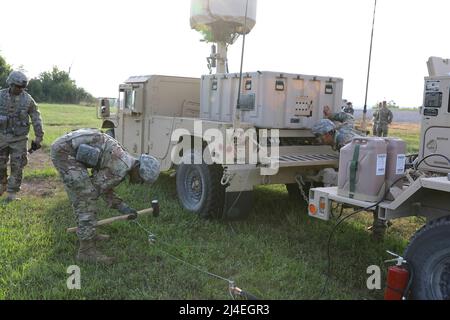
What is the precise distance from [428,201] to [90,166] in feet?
10.5

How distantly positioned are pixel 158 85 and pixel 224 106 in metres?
1.70

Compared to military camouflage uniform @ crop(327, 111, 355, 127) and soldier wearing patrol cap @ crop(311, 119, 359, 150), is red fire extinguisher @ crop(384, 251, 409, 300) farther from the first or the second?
military camouflage uniform @ crop(327, 111, 355, 127)

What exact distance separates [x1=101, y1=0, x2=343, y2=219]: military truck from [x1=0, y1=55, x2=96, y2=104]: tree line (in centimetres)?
5082

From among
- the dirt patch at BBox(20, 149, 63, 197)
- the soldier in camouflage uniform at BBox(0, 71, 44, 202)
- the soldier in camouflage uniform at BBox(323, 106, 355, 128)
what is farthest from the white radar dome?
the dirt patch at BBox(20, 149, 63, 197)

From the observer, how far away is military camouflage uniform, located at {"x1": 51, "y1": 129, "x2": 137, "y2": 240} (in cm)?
467

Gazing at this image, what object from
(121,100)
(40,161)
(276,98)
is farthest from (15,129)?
(276,98)

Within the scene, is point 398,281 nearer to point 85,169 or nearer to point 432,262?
point 432,262

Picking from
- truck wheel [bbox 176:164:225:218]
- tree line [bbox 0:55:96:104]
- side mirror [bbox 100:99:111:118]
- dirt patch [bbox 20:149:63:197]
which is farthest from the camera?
tree line [bbox 0:55:96:104]

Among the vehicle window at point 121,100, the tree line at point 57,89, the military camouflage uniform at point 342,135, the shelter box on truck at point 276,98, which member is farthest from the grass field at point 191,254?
the tree line at point 57,89

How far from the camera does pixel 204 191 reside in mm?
6297

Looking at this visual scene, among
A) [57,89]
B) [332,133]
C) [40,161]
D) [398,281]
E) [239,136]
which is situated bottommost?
[40,161]

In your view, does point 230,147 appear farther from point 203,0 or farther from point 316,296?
point 203,0

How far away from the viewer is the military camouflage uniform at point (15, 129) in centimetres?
701

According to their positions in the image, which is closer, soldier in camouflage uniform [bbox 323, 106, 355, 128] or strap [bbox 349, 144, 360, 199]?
strap [bbox 349, 144, 360, 199]
